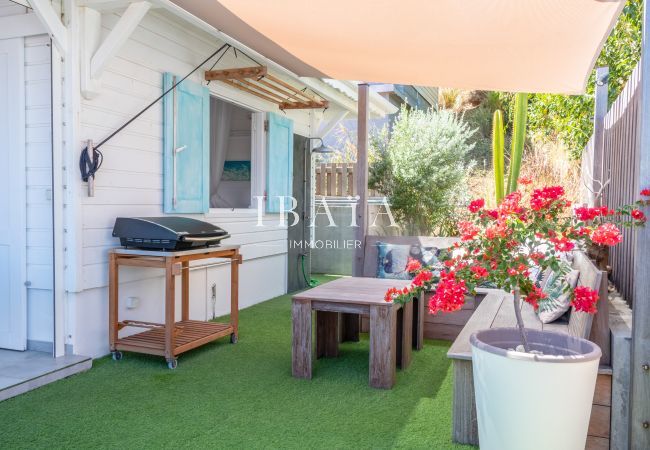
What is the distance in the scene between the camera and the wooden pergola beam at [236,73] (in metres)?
5.21

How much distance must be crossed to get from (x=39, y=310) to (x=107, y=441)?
1717 mm

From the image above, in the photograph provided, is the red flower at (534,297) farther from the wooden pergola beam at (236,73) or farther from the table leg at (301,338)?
the wooden pergola beam at (236,73)

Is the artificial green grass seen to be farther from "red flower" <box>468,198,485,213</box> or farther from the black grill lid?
"red flower" <box>468,198,485,213</box>

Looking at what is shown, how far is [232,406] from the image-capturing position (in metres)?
3.27

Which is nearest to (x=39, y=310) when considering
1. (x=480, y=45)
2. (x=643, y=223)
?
(x=480, y=45)

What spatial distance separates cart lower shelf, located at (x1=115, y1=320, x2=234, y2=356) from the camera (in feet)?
13.3

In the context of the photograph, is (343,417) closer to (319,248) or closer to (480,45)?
(480,45)

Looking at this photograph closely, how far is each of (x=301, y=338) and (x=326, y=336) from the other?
2.07ft

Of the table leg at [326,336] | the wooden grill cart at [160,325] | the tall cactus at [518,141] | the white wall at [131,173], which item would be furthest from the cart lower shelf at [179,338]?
the tall cactus at [518,141]

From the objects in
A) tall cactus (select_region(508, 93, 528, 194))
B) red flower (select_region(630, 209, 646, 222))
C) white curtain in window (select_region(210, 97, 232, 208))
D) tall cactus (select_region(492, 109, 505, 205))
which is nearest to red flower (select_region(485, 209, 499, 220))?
red flower (select_region(630, 209, 646, 222))

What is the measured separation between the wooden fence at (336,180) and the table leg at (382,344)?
6479 millimetres

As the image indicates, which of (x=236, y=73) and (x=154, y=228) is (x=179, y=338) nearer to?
(x=154, y=228)

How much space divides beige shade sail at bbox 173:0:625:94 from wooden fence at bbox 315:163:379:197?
5.43 meters

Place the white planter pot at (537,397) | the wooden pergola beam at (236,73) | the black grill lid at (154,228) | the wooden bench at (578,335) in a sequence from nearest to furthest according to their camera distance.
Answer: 1. the white planter pot at (537,397)
2. the wooden bench at (578,335)
3. the black grill lid at (154,228)
4. the wooden pergola beam at (236,73)
